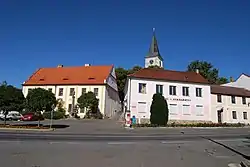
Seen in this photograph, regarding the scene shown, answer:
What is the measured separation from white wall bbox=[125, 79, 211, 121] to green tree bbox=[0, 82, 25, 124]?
17358 millimetres

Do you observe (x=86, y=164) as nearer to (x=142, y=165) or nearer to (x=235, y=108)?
(x=142, y=165)

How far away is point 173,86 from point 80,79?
24.2m

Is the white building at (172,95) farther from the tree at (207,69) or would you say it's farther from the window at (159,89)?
the tree at (207,69)

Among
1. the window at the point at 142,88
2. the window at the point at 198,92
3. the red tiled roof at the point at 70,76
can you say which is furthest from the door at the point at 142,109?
the red tiled roof at the point at 70,76

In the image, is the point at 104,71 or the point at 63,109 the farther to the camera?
the point at 104,71

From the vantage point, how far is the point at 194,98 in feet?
143

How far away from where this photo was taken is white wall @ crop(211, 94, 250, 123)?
4497 cm

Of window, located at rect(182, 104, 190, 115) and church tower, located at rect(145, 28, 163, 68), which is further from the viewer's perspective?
church tower, located at rect(145, 28, 163, 68)

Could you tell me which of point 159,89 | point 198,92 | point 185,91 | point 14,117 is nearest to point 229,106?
point 198,92

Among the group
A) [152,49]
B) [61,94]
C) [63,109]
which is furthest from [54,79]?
[152,49]

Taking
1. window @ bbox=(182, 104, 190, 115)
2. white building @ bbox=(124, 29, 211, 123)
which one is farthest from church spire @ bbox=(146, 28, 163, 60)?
window @ bbox=(182, 104, 190, 115)

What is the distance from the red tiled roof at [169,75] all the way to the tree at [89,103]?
1217 cm

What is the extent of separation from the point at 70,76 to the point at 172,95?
1111 inches

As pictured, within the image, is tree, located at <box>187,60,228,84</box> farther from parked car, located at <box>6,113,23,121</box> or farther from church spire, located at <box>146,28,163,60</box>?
parked car, located at <box>6,113,23,121</box>
